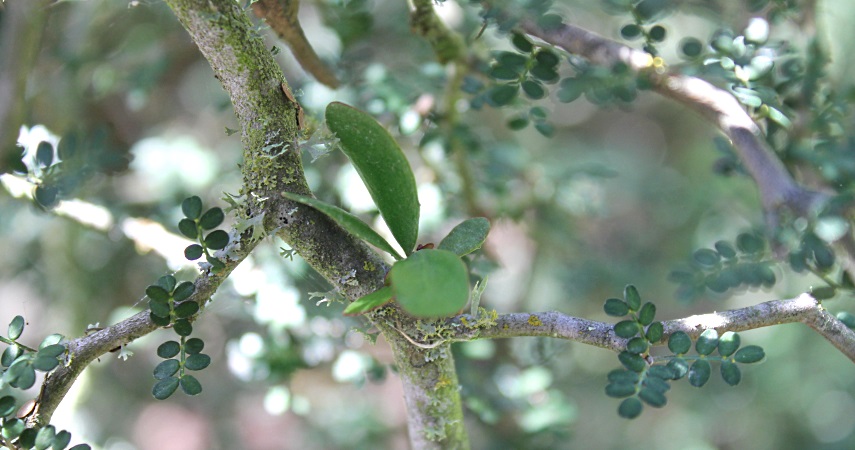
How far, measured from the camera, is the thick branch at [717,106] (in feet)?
2.10

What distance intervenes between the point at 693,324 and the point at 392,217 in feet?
0.72

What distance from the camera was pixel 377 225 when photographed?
88 centimetres

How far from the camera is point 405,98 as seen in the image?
2.75 feet

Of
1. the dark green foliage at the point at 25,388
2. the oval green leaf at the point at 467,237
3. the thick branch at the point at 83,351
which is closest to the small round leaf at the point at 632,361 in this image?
the oval green leaf at the point at 467,237

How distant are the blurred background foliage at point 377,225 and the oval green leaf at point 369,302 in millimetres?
119

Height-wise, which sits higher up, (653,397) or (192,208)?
(192,208)

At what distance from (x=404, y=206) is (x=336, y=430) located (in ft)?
2.79

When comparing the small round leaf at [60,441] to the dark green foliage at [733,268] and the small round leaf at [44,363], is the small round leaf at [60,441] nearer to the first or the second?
the small round leaf at [44,363]

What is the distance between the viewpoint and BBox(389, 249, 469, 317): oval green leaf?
15.1 inches

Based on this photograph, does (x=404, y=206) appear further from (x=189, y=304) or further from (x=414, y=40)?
(x=414, y=40)

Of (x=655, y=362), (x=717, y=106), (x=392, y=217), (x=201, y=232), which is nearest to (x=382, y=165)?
(x=392, y=217)

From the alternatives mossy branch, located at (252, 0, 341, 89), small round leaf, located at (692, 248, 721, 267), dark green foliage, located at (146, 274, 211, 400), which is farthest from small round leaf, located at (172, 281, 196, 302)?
small round leaf, located at (692, 248, 721, 267)

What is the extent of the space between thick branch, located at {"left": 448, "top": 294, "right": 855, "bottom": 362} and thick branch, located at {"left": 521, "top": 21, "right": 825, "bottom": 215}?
0.18 metres

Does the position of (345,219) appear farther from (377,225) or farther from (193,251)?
(377,225)
